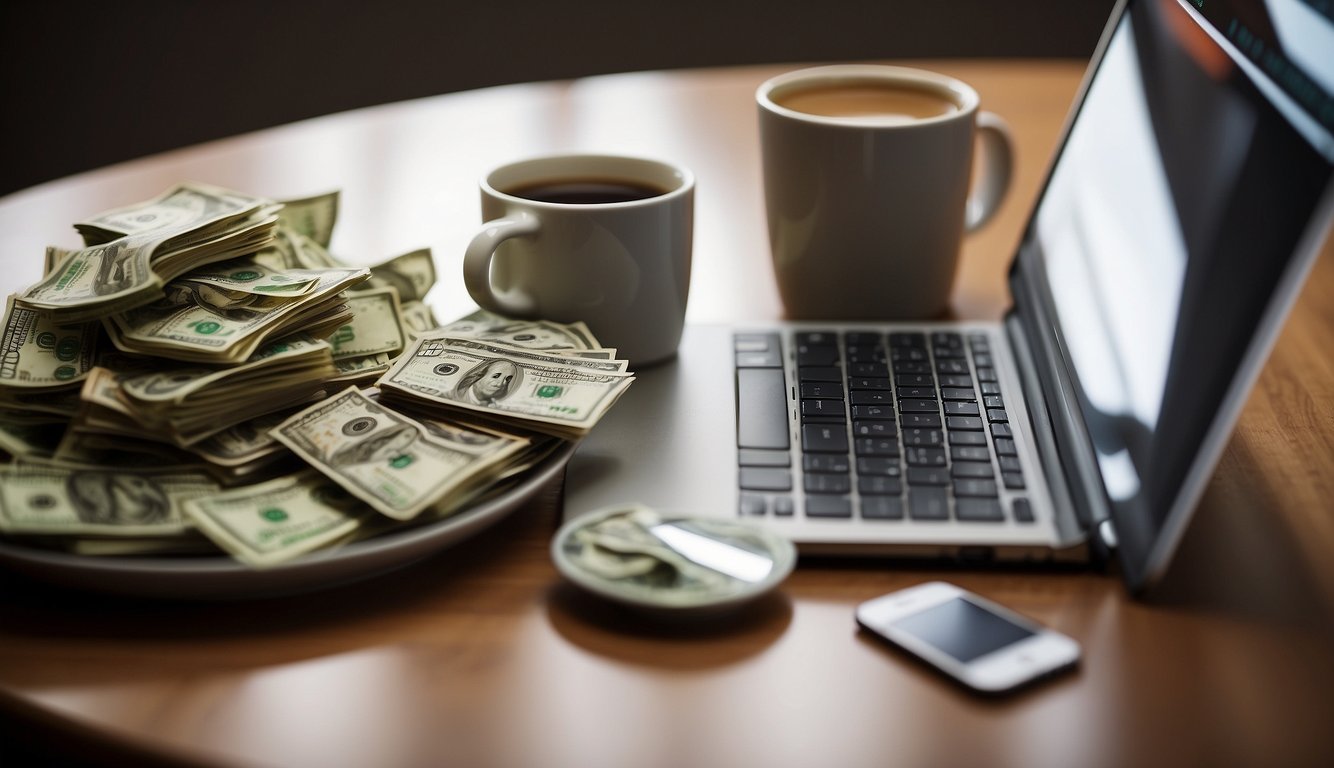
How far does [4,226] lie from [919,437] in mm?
865

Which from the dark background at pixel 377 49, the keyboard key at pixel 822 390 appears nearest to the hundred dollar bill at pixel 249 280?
the keyboard key at pixel 822 390

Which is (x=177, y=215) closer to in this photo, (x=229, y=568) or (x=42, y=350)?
(x=42, y=350)

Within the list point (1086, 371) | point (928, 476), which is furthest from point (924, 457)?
point (1086, 371)

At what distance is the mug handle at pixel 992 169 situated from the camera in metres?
1.02

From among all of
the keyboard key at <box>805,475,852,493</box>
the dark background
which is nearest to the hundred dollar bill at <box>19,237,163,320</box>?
the keyboard key at <box>805,475,852,493</box>

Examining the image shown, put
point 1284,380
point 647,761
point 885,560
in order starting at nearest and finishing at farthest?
point 647,761 < point 885,560 < point 1284,380

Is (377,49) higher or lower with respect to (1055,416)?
lower

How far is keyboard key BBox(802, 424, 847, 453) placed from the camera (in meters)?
0.70

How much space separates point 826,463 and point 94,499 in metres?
0.39

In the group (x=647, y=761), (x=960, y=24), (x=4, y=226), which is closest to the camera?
(x=647, y=761)

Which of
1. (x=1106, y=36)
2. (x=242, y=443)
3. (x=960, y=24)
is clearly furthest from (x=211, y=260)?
(x=960, y=24)

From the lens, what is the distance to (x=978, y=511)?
0.63 m

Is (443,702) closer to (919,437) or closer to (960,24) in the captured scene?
(919,437)

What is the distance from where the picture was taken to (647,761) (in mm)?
483
